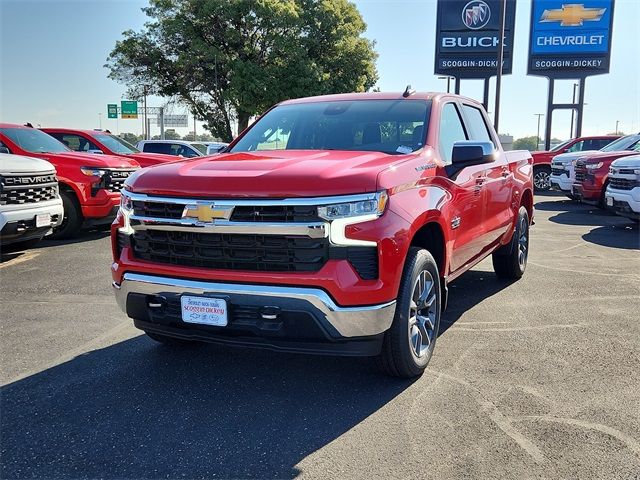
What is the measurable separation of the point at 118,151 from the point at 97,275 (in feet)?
20.4

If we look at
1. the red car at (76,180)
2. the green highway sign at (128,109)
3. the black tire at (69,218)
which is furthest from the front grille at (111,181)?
the green highway sign at (128,109)

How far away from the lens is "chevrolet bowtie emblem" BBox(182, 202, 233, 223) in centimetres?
314

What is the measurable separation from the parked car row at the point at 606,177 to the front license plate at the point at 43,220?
9.24 metres

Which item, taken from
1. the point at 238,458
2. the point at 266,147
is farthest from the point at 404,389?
the point at 266,147

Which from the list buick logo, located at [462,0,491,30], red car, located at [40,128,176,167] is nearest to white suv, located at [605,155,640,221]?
red car, located at [40,128,176,167]

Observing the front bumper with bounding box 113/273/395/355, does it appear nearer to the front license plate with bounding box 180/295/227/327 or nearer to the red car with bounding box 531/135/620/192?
the front license plate with bounding box 180/295/227/327

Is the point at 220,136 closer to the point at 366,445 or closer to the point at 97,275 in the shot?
the point at 97,275

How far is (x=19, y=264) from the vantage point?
7.37m

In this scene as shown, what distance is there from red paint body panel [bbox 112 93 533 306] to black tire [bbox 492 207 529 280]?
189 cm

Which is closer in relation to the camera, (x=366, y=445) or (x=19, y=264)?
(x=366, y=445)

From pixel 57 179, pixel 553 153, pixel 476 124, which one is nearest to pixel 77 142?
pixel 57 179

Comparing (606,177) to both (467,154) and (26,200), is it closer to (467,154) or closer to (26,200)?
(467,154)

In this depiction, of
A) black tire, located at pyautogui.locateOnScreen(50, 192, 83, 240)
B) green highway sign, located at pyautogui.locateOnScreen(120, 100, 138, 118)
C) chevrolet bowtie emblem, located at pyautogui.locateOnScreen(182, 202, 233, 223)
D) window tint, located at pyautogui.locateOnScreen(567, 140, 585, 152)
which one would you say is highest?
green highway sign, located at pyautogui.locateOnScreen(120, 100, 138, 118)

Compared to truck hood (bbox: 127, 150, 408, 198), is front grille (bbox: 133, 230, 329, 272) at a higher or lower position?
lower
